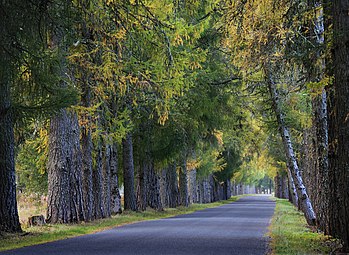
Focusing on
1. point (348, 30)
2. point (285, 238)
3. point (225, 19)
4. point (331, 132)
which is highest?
point (225, 19)

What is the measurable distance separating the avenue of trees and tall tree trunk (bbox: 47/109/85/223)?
33 millimetres

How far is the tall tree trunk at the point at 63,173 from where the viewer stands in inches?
708

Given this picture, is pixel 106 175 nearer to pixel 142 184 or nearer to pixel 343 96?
pixel 142 184

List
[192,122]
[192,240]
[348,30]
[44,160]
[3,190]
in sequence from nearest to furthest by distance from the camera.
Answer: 1. [348,30]
2. [192,240]
3. [3,190]
4. [44,160]
5. [192,122]

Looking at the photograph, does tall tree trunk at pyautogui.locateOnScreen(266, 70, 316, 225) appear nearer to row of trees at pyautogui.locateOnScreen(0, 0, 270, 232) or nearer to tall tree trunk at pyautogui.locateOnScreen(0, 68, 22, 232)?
row of trees at pyautogui.locateOnScreen(0, 0, 270, 232)

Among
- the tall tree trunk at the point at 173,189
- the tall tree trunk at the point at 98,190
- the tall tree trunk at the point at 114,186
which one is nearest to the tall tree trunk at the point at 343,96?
the tall tree trunk at the point at 98,190

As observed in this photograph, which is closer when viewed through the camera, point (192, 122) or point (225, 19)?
point (225, 19)

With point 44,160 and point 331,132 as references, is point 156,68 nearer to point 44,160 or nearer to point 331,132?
point 331,132

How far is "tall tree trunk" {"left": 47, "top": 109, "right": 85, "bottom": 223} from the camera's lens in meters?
18.0

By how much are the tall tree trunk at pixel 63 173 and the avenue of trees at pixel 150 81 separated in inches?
1.3

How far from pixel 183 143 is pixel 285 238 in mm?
14331

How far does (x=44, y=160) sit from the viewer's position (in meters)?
21.8

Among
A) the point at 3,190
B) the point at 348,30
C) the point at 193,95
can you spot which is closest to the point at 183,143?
the point at 193,95

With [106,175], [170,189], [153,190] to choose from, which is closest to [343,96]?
[106,175]
